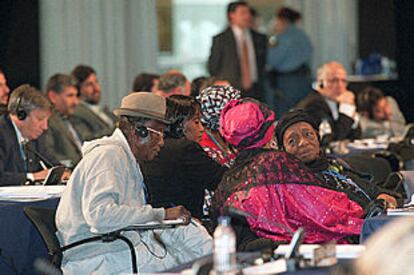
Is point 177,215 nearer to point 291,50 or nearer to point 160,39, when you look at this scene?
point 291,50

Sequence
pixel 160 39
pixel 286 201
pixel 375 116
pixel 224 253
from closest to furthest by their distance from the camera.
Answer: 1. pixel 224 253
2. pixel 286 201
3. pixel 375 116
4. pixel 160 39

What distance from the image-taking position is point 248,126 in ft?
17.8

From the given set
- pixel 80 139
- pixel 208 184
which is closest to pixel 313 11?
pixel 80 139

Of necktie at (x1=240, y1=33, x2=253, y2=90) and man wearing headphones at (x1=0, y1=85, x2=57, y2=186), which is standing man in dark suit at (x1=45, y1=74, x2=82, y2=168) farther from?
necktie at (x1=240, y1=33, x2=253, y2=90)

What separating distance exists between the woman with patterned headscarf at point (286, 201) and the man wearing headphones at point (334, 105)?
158 inches

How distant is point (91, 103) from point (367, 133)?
8.34 feet

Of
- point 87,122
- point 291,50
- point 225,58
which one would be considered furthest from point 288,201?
point 291,50

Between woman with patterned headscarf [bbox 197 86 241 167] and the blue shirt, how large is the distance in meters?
6.85

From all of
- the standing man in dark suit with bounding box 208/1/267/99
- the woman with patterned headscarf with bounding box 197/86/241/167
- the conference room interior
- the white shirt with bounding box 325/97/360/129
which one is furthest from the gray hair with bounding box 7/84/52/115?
the standing man in dark suit with bounding box 208/1/267/99

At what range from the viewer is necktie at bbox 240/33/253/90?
12.7m

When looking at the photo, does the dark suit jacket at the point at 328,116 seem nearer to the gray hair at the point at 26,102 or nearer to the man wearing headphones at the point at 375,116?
the man wearing headphones at the point at 375,116

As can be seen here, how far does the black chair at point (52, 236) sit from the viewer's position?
15.6 feet

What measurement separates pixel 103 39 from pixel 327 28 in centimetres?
336

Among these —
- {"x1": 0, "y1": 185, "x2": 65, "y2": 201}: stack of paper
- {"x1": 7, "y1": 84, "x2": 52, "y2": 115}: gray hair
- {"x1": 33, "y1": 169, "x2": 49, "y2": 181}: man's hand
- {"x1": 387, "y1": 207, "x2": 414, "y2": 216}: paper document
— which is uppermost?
{"x1": 7, "y1": 84, "x2": 52, "y2": 115}: gray hair
